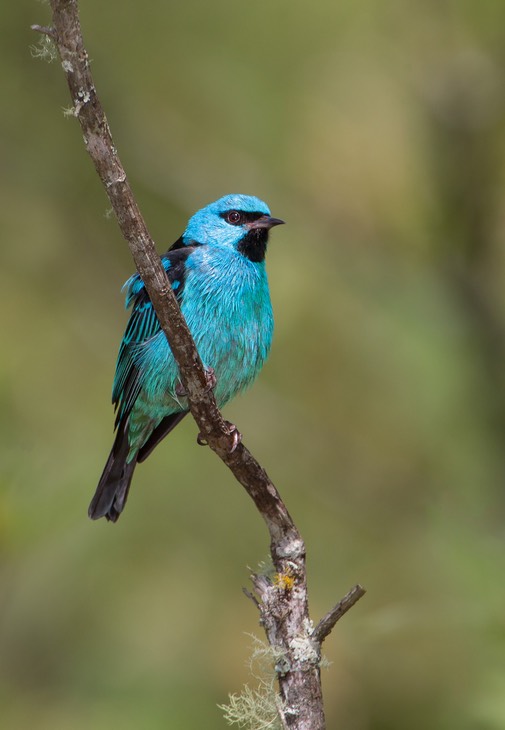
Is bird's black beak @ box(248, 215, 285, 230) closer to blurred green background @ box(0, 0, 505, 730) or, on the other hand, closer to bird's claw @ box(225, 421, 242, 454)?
blurred green background @ box(0, 0, 505, 730)

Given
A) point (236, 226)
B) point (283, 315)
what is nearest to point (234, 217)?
point (236, 226)

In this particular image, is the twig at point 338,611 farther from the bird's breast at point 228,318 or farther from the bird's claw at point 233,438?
the bird's breast at point 228,318

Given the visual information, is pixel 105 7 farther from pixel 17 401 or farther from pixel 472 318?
pixel 472 318

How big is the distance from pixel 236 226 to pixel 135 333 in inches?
32.2

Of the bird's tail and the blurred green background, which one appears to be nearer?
the bird's tail

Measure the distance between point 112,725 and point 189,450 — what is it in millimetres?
2276

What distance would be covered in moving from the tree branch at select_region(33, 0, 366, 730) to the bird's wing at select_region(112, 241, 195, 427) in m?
1.48

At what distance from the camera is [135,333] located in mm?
5523

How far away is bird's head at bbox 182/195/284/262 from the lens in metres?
5.62

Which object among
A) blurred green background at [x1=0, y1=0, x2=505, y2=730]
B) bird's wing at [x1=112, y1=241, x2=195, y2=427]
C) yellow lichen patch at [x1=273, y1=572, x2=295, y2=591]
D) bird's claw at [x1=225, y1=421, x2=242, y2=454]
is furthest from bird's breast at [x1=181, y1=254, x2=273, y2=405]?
yellow lichen patch at [x1=273, y1=572, x2=295, y2=591]

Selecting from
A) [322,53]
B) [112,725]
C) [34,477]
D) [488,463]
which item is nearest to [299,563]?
[34,477]

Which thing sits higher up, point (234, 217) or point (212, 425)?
point (234, 217)

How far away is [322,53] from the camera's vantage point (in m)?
7.25

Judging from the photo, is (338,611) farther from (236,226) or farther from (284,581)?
(236,226)
